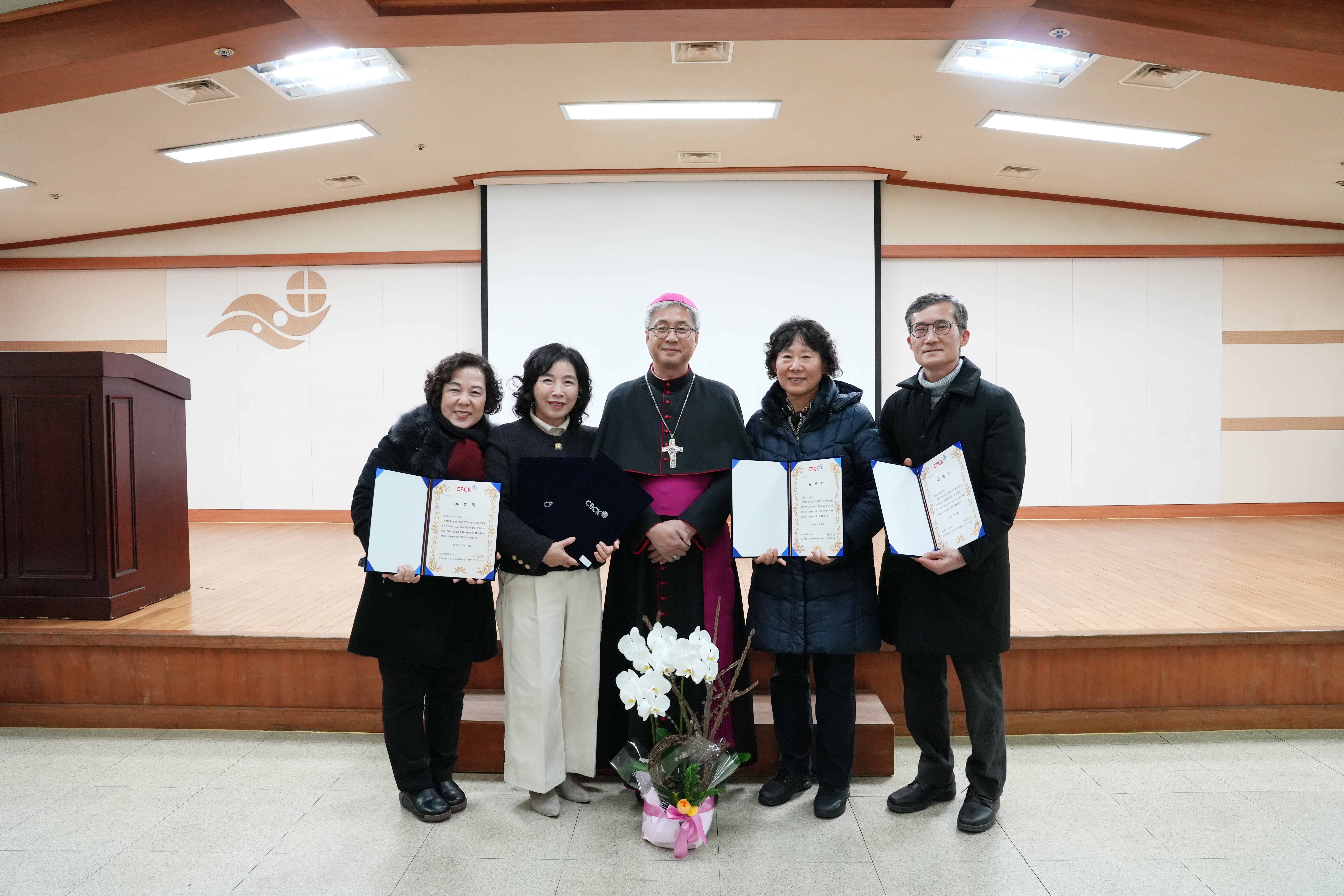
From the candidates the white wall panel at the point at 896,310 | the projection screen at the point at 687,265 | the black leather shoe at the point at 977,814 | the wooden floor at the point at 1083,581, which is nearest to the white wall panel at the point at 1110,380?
the wooden floor at the point at 1083,581

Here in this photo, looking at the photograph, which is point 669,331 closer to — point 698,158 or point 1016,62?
point 1016,62

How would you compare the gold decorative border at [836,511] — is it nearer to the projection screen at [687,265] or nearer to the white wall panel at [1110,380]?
the projection screen at [687,265]

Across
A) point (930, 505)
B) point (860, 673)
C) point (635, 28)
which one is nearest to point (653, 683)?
point (930, 505)

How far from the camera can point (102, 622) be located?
10.6 ft

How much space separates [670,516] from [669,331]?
565mm

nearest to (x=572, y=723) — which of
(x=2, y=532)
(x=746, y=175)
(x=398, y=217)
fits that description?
(x=2, y=532)

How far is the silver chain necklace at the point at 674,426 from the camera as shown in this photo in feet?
7.91

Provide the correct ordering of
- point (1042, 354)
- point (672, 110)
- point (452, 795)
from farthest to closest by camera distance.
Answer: point (1042, 354), point (672, 110), point (452, 795)

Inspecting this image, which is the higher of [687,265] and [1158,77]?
[1158,77]

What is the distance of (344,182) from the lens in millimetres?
6176

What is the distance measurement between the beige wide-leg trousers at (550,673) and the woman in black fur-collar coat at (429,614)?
3.9 inches

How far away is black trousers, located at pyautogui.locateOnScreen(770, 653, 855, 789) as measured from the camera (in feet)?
7.78

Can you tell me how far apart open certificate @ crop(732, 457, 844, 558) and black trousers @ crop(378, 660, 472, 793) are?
37.8 inches

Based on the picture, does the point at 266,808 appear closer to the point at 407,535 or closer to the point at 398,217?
the point at 407,535
